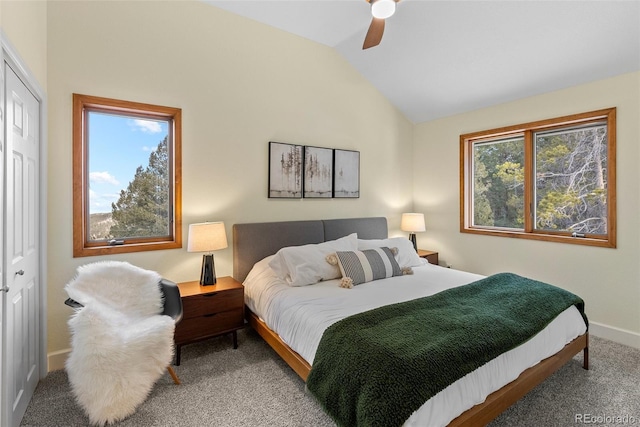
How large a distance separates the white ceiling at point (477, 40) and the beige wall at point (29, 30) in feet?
4.75

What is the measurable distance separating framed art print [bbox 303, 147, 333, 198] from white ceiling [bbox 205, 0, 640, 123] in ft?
4.18

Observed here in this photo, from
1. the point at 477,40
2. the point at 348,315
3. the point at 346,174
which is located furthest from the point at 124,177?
the point at 477,40

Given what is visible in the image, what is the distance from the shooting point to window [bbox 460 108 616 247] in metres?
3.16

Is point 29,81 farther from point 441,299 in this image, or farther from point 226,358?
point 441,299

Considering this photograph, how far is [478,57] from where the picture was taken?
10.8 feet

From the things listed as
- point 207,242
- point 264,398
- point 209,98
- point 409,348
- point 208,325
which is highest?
point 209,98

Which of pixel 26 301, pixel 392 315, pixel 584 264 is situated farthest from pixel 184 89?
pixel 584 264

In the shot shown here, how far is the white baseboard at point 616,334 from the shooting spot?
291 cm

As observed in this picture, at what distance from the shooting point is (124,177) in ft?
9.43

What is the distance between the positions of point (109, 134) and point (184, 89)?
0.77 m

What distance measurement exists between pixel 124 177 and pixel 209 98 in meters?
1.08

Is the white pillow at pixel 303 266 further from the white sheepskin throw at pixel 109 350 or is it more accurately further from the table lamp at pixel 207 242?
the white sheepskin throw at pixel 109 350

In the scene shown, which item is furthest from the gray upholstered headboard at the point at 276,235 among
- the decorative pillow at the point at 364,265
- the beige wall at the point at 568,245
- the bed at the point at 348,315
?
the beige wall at the point at 568,245

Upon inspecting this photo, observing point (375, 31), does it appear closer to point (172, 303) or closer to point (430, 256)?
point (172, 303)
